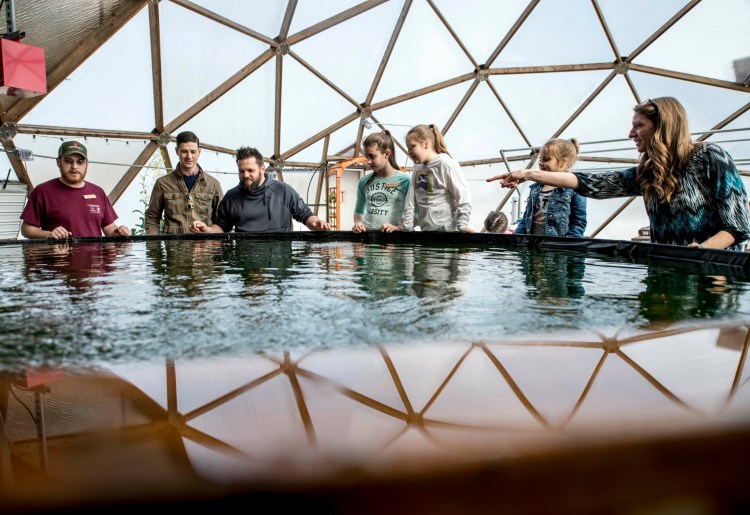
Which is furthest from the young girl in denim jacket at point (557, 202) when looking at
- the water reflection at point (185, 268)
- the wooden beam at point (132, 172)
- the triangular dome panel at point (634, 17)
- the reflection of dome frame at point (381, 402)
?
the wooden beam at point (132, 172)

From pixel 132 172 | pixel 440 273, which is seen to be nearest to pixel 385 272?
pixel 440 273

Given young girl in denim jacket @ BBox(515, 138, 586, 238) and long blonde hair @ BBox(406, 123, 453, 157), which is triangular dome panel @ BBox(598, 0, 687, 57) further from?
long blonde hair @ BBox(406, 123, 453, 157)

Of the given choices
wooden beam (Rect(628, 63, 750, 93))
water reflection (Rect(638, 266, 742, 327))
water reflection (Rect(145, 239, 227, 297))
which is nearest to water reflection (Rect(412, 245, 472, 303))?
water reflection (Rect(638, 266, 742, 327))

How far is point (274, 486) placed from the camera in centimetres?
30

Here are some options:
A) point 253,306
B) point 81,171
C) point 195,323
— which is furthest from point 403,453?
point 81,171

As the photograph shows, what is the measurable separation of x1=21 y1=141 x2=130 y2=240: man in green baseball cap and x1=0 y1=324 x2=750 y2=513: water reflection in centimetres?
354

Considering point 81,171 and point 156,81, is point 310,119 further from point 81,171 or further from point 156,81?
point 81,171

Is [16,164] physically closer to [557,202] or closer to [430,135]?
[430,135]

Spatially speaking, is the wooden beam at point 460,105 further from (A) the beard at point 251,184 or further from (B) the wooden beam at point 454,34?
(A) the beard at point 251,184

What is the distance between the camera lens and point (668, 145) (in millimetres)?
2352

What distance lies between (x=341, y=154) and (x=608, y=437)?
11499mm

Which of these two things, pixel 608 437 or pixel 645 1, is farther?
pixel 645 1

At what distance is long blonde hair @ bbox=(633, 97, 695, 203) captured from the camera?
7.66 ft

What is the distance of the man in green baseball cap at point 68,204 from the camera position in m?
3.68
